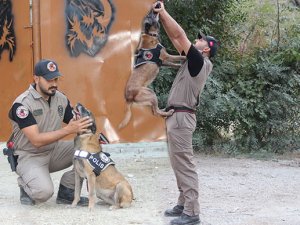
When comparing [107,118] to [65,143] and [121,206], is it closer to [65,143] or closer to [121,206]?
[65,143]

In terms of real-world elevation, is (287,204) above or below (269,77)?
below

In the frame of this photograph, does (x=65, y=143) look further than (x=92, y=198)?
Yes

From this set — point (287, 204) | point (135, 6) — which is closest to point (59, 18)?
point (135, 6)

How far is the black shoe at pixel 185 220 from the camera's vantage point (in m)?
5.21

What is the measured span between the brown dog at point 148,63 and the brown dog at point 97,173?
3.23 feet

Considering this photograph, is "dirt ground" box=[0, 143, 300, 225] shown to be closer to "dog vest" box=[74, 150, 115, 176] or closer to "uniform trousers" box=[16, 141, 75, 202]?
"uniform trousers" box=[16, 141, 75, 202]

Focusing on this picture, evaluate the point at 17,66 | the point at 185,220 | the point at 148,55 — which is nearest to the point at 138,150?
the point at 148,55

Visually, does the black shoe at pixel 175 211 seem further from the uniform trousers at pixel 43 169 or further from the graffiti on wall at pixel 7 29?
the graffiti on wall at pixel 7 29

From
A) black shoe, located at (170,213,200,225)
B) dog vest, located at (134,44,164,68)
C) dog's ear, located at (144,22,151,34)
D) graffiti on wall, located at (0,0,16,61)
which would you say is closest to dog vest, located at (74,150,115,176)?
black shoe, located at (170,213,200,225)

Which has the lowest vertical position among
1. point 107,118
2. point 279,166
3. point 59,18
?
point 279,166

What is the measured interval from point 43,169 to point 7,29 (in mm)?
3618

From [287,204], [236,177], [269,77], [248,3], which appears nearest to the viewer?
[287,204]

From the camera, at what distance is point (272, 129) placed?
965 cm

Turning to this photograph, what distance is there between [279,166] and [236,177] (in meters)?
1.23
